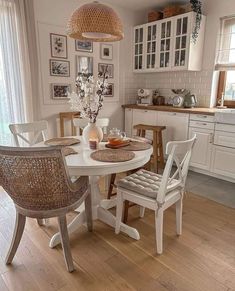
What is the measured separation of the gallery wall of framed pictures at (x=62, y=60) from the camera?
3.21 meters

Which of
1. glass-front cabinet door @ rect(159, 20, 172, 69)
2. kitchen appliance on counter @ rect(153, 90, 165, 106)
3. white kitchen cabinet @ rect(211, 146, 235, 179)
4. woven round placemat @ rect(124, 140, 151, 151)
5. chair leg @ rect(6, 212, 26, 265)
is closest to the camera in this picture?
chair leg @ rect(6, 212, 26, 265)

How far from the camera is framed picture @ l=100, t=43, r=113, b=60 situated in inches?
150

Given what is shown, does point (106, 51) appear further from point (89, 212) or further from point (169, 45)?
point (89, 212)

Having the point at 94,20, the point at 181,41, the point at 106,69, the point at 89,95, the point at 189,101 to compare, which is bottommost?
the point at 189,101

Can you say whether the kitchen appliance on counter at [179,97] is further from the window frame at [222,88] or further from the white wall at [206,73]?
the window frame at [222,88]

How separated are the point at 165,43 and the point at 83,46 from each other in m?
1.31

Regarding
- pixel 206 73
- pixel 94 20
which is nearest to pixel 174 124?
pixel 206 73

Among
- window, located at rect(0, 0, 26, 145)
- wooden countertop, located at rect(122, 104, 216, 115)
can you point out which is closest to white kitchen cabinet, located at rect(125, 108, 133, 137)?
wooden countertop, located at rect(122, 104, 216, 115)

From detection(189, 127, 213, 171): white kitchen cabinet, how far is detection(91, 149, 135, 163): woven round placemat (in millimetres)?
1753

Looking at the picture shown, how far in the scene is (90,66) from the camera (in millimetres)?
3727

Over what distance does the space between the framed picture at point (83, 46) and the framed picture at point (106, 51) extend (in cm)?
21

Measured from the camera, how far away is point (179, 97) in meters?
3.67

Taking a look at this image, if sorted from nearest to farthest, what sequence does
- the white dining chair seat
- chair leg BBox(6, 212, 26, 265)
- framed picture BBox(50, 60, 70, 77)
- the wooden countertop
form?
chair leg BBox(6, 212, 26, 265) < the white dining chair seat < the wooden countertop < framed picture BBox(50, 60, 70, 77)

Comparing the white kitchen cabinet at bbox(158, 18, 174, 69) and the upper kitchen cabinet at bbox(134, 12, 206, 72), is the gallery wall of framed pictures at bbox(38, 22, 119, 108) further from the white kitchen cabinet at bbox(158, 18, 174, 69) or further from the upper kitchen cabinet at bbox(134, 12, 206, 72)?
the white kitchen cabinet at bbox(158, 18, 174, 69)
